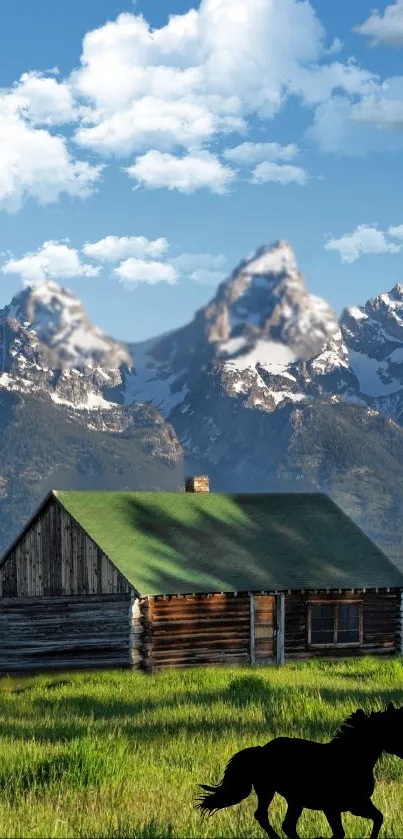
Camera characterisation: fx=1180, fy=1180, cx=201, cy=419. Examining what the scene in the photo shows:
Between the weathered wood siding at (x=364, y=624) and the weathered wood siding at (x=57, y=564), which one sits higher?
the weathered wood siding at (x=57, y=564)

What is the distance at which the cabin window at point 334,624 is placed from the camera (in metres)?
37.8

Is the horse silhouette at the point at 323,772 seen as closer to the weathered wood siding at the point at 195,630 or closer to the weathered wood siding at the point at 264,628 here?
the weathered wood siding at the point at 195,630

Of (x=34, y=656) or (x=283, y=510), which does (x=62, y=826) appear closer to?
(x=34, y=656)


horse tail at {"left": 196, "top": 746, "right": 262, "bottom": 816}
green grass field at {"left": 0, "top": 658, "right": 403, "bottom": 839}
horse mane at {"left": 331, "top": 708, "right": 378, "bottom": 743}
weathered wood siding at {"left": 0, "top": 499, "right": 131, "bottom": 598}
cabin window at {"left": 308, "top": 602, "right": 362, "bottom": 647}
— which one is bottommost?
green grass field at {"left": 0, "top": 658, "right": 403, "bottom": 839}

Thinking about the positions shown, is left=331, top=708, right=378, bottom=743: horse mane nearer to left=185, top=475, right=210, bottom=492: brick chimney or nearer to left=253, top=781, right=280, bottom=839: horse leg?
left=253, top=781, right=280, bottom=839: horse leg

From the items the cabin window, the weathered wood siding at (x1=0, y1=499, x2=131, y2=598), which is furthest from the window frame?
the weathered wood siding at (x1=0, y1=499, x2=131, y2=598)

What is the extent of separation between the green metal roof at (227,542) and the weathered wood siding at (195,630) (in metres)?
0.61

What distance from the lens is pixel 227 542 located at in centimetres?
3959

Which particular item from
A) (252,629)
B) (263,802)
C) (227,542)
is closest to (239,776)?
(263,802)

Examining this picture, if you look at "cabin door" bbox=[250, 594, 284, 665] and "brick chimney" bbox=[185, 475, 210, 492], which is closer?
"cabin door" bbox=[250, 594, 284, 665]

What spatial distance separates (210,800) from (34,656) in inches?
1233

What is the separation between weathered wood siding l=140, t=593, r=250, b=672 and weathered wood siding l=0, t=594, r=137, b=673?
712 millimetres

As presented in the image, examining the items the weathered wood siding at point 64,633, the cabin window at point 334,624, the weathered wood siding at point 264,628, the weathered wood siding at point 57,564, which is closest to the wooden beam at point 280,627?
the weathered wood siding at point 264,628

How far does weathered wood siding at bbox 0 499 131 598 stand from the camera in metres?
35.9
